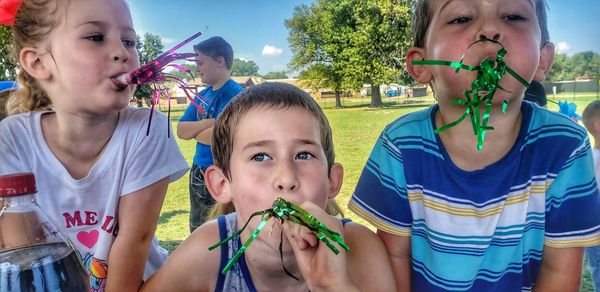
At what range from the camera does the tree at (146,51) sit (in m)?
0.97

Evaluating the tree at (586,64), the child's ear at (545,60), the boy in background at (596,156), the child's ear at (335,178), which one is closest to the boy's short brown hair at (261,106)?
the child's ear at (335,178)

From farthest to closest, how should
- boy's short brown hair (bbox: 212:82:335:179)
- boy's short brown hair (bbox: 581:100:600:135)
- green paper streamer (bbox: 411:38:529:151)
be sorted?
boy's short brown hair (bbox: 581:100:600:135), boy's short brown hair (bbox: 212:82:335:179), green paper streamer (bbox: 411:38:529:151)

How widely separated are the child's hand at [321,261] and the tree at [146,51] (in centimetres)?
48

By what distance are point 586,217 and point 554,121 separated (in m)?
0.20

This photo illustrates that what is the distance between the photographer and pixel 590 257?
62.5 inches

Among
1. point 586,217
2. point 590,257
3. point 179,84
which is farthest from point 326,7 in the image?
point 590,257

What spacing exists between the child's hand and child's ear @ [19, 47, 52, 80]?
0.60 meters

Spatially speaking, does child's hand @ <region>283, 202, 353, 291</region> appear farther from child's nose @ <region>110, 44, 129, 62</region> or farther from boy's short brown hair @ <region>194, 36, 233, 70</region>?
boy's short brown hair @ <region>194, 36, 233, 70</region>

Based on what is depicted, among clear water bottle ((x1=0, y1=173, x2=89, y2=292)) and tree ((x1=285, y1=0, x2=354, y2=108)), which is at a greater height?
tree ((x1=285, y1=0, x2=354, y2=108))

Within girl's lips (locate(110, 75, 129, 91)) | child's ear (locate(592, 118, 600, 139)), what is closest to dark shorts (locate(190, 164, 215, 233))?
girl's lips (locate(110, 75, 129, 91))

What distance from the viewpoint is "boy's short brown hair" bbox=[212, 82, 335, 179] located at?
84 cm

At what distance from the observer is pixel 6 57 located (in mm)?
1163

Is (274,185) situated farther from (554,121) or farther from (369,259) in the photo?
(554,121)

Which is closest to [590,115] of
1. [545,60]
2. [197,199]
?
[545,60]
